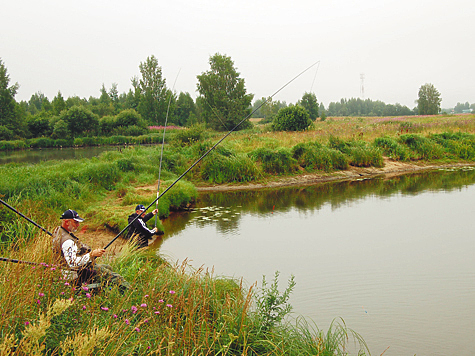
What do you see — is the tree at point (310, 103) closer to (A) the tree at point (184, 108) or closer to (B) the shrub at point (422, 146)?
(B) the shrub at point (422, 146)

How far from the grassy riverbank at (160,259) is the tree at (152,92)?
36.6m

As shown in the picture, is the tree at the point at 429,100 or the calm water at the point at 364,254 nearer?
the calm water at the point at 364,254

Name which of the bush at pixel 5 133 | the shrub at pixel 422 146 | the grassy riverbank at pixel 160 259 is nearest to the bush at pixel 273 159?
the grassy riverbank at pixel 160 259

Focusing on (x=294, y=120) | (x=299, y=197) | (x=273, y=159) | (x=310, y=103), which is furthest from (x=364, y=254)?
(x=310, y=103)

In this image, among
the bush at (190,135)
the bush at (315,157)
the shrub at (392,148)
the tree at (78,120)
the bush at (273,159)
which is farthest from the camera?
the tree at (78,120)

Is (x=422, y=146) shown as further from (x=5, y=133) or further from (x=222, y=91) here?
(x=5, y=133)

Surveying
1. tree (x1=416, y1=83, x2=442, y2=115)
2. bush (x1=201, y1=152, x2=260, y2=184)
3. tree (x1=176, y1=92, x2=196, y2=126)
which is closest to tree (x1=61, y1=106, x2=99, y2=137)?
tree (x1=176, y1=92, x2=196, y2=126)

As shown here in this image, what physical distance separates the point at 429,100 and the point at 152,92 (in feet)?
164

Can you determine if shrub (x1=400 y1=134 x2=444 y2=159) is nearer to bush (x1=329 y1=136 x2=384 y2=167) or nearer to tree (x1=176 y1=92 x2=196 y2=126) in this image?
bush (x1=329 y1=136 x2=384 y2=167)

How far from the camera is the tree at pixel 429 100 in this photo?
233 feet

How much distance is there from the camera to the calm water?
5.05 m

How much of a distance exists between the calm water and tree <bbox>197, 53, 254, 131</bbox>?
1114 inches

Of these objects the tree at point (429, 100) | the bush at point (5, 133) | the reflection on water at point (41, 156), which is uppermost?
the tree at point (429, 100)

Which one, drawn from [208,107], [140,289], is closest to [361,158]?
[140,289]
